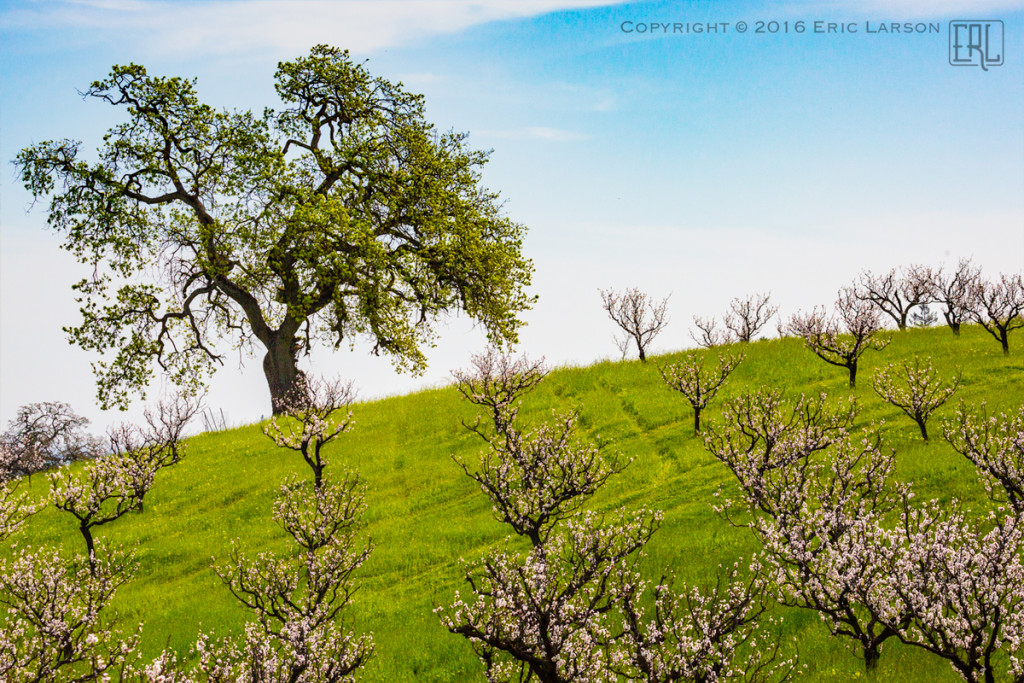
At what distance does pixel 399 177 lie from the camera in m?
38.5

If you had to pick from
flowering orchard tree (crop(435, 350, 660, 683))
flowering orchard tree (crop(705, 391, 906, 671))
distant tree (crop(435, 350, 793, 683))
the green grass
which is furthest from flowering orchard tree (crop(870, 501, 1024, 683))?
flowering orchard tree (crop(435, 350, 660, 683))

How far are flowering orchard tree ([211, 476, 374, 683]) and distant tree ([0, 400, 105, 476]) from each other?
23.6 metres

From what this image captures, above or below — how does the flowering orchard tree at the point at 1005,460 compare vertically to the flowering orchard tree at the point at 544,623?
above

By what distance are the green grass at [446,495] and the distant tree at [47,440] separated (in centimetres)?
380

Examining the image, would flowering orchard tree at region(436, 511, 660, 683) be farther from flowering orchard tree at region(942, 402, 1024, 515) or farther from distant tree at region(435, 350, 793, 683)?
flowering orchard tree at region(942, 402, 1024, 515)

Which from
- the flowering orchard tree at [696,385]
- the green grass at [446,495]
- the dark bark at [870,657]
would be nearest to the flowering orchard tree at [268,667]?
the green grass at [446,495]

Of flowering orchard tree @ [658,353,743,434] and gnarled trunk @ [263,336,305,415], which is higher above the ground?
gnarled trunk @ [263,336,305,415]

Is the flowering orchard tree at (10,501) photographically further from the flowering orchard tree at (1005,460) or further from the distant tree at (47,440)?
the flowering orchard tree at (1005,460)

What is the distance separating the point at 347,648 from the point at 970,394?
25933 mm

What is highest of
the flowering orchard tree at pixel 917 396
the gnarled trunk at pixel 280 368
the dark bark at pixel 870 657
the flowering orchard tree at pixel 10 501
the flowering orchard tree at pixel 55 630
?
the gnarled trunk at pixel 280 368

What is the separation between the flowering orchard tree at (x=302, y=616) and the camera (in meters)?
15.1

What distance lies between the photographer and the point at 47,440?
155 ft

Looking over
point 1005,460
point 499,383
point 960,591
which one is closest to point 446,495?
point 499,383

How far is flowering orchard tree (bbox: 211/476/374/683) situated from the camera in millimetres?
15109
